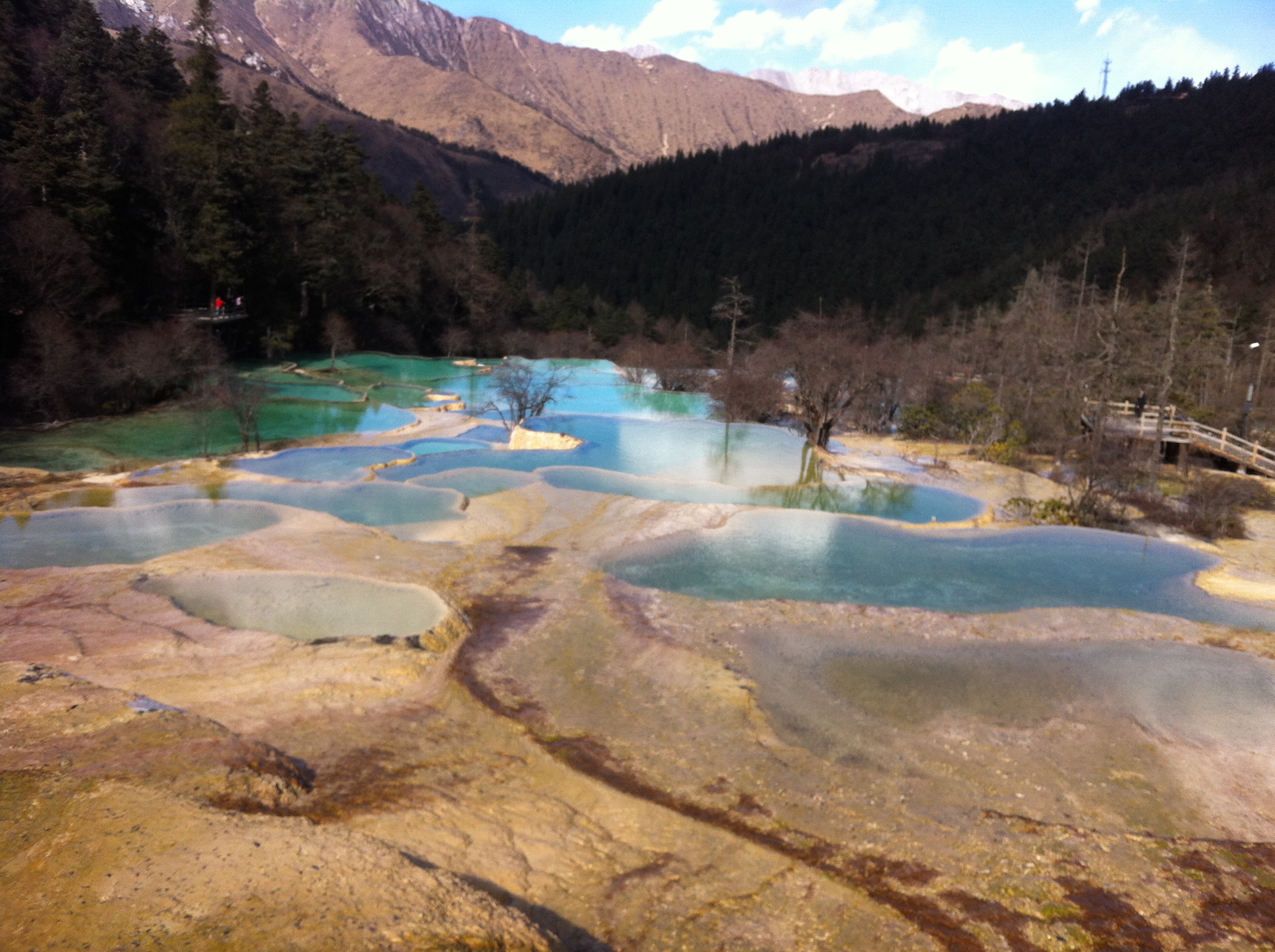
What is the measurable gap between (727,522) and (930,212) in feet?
240

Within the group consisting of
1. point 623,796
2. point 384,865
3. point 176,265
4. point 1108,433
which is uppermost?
point 176,265

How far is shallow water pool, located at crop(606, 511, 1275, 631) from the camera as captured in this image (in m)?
11.7

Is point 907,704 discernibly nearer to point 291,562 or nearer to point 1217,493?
point 291,562

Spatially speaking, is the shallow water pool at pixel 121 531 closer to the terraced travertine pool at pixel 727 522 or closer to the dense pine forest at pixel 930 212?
the terraced travertine pool at pixel 727 522

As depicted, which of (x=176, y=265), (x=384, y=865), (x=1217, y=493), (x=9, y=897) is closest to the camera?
(x=9, y=897)

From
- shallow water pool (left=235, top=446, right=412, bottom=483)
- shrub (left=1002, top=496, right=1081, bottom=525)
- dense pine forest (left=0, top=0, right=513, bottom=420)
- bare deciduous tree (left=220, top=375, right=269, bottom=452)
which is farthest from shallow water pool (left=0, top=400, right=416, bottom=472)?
shrub (left=1002, top=496, right=1081, bottom=525)

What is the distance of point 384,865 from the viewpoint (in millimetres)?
4578

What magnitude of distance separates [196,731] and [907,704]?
21.6ft

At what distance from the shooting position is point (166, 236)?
109ft

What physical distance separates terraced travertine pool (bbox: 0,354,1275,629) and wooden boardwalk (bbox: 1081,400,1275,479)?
867cm

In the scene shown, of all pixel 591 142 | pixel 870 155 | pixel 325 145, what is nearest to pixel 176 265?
pixel 325 145

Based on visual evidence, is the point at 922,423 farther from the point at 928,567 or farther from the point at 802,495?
the point at 928,567

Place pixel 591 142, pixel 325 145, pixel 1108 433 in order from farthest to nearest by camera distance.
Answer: pixel 591 142 → pixel 325 145 → pixel 1108 433

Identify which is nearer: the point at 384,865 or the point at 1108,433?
the point at 384,865
